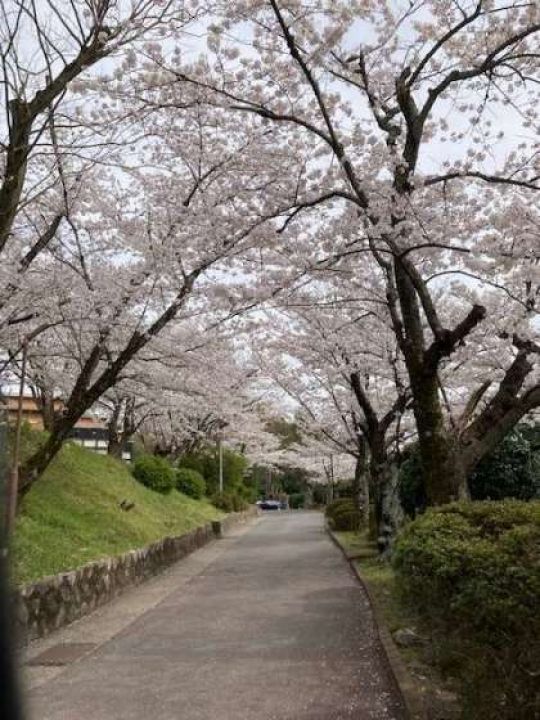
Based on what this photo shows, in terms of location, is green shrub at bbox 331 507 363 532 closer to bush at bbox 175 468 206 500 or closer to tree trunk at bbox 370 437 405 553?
bush at bbox 175 468 206 500

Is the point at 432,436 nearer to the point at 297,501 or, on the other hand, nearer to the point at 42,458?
the point at 42,458

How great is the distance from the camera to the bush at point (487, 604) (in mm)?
3771

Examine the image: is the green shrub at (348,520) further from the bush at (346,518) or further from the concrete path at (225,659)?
the concrete path at (225,659)

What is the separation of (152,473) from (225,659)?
590 inches

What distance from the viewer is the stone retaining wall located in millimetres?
7922

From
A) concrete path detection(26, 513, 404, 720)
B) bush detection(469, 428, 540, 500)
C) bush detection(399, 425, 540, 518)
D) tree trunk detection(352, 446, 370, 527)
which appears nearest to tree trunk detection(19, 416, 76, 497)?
concrete path detection(26, 513, 404, 720)

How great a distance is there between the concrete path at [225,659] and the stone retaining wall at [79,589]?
0.19m

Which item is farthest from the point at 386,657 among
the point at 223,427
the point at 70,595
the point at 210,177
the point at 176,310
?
the point at 223,427

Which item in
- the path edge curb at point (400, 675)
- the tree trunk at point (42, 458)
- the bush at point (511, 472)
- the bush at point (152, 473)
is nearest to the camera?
the path edge curb at point (400, 675)

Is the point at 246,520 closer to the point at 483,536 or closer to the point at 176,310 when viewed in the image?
the point at 176,310

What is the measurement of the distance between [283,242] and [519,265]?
3210 mm

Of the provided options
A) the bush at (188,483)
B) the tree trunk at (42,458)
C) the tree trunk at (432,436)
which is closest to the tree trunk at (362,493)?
the bush at (188,483)

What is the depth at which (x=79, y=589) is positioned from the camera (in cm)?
956

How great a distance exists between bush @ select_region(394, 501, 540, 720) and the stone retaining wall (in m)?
3.79
